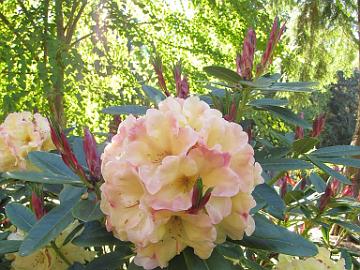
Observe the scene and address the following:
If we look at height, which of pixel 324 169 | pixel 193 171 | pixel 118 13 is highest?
pixel 118 13

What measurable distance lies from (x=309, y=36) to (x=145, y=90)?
6754 millimetres

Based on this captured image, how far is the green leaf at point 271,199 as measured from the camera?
2.91 ft

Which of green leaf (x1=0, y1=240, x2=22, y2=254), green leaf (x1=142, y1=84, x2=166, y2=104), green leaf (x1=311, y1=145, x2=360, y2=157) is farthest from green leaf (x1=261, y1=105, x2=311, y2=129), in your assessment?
green leaf (x1=0, y1=240, x2=22, y2=254)

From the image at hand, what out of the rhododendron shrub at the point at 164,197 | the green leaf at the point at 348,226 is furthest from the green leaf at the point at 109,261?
the green leaf at the point at 348,226

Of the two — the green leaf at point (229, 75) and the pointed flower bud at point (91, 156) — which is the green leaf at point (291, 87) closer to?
the green leaf at point (229, 75)

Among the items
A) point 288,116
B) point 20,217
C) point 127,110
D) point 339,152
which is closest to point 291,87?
point 288,116

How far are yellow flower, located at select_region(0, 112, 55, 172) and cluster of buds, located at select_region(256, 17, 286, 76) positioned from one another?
52cm

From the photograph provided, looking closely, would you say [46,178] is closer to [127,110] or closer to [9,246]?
[9,246]

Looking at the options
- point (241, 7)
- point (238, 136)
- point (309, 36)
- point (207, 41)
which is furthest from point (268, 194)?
point (309, 36)

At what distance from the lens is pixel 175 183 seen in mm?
677

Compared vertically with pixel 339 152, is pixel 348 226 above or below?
below

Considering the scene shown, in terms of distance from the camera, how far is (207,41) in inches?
198

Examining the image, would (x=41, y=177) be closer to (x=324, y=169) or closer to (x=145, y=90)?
(x=145, y=90)

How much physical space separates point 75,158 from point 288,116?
1.80ft
